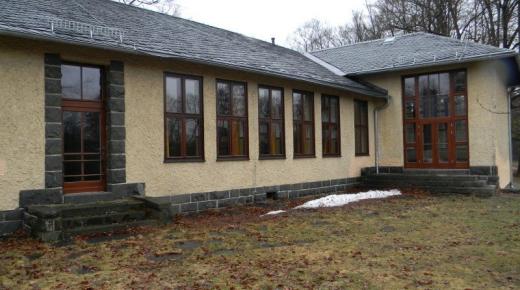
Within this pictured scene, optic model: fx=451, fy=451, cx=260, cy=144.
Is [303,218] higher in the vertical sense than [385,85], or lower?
lower

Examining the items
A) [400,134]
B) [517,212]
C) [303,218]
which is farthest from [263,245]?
[400,134]

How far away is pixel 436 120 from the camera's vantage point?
15.4 meters

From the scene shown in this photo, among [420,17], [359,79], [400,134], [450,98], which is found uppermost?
[420,17]

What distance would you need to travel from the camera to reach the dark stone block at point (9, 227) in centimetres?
772

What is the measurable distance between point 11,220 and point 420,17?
78.3ft

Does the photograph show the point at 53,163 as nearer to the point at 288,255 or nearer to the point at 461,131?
the point at 288,255

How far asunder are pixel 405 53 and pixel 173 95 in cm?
987

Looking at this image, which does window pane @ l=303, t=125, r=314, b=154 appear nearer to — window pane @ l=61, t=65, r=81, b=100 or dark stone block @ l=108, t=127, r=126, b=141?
dark stone block @ l=108, t=127, r=126, b=141

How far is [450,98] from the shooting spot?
1506 cm

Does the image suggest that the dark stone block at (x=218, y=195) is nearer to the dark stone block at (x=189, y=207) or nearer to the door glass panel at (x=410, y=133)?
the dark stone block at (x=189, y=207)

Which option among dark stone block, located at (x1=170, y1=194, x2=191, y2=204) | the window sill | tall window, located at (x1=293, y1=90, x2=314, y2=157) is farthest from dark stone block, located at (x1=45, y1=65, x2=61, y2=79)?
tall window, located at (x1=293, y1=90, x2=314, y2=157)

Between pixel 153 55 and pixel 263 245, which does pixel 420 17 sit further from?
pixel 263 245

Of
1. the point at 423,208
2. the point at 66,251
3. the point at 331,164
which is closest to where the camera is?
the point at 66,251

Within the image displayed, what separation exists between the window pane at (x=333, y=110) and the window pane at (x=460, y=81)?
399 centimetres
